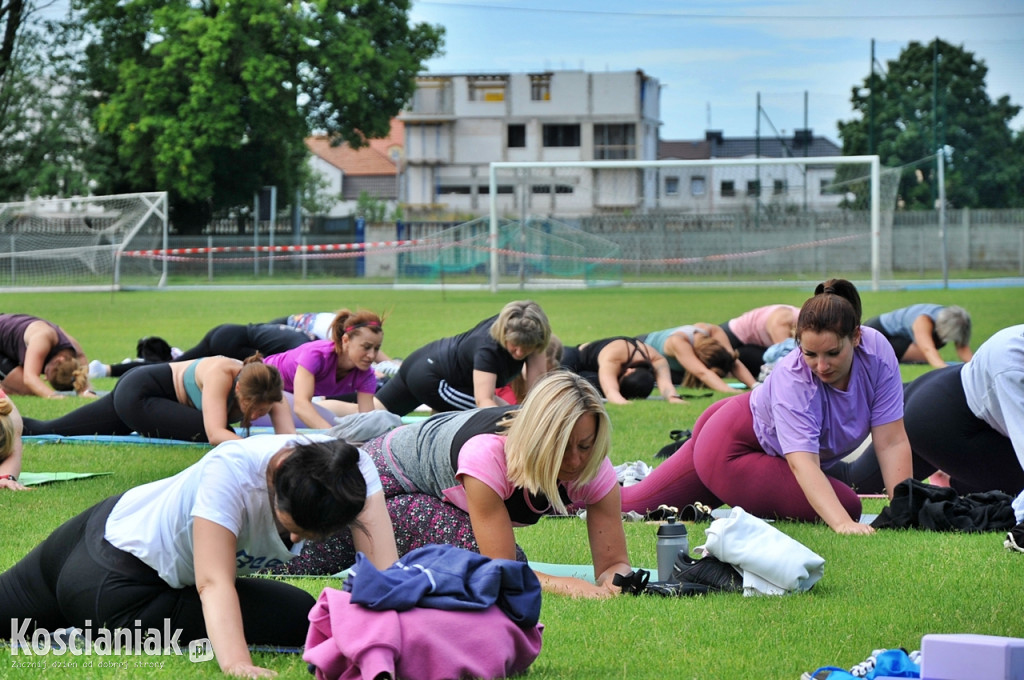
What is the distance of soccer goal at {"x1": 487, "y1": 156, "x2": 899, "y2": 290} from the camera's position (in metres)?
26.9

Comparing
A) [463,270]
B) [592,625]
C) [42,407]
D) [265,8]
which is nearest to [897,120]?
[463,270]

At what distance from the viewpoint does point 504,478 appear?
3.71 meters

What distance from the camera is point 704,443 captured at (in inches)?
210

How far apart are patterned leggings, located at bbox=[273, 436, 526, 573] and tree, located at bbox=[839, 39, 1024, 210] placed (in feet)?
111

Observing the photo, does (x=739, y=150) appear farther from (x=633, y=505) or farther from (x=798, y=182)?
(x=633, y=505)

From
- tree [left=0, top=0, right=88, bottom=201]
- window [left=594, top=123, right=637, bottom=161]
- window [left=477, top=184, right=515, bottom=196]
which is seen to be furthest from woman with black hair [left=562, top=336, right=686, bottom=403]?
window [left=477, top=184, right=515, bottom=196]

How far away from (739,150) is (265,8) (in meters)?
37.8

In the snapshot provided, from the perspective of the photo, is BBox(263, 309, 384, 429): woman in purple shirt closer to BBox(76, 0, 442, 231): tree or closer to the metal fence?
the metal fence

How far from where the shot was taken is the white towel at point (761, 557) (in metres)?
4.01

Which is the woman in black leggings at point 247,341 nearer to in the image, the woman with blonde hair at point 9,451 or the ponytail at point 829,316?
the woman with blonde hair at point 9,451

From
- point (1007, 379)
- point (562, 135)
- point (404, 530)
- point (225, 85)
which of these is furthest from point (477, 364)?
point (562, 135)

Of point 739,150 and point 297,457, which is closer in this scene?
point 297,457

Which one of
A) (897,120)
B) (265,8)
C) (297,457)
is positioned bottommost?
(297,457)

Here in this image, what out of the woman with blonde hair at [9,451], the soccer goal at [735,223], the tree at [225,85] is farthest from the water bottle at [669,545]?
the tree at [225,85]
